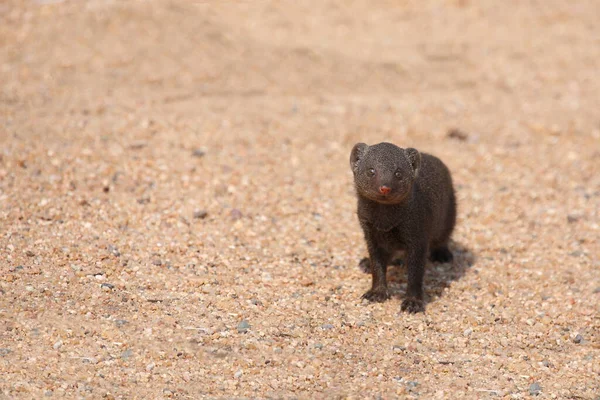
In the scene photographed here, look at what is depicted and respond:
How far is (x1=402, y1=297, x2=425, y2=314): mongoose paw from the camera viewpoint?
17.9ft

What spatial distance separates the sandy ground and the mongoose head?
92 centimetres

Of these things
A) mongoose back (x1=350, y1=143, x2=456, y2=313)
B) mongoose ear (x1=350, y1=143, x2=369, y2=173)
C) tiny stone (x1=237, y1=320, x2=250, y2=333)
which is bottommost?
tiny stone (x1=237, y1=320, x2=250, y2=333)

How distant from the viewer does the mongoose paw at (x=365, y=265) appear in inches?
240

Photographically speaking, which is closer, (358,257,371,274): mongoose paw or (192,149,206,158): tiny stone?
(358,257,371,274): mongoose paw

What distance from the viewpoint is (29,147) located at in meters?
7.16

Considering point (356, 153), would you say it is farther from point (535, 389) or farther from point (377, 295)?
point (535, 389)

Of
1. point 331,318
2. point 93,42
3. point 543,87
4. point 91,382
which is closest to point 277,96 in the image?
point 93,42

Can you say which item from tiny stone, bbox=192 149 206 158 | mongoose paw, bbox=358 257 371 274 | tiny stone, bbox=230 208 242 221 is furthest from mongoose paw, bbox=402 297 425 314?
tiny stone, bbox=192 149 206 158

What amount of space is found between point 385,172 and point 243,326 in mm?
1455

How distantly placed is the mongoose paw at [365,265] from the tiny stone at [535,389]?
1833 millimetres

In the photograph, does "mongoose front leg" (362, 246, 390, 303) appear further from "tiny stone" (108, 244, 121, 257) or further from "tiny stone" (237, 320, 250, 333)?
"tiny stone" (108, 244, 121, 257)

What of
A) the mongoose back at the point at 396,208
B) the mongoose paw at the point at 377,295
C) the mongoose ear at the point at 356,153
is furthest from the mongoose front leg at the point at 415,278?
the mongoose ear at the point at 356,153

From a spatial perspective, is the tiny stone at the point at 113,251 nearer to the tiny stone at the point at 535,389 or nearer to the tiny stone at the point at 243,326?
the tiny stone at the point at 243,326

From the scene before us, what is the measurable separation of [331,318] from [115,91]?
508 cm
